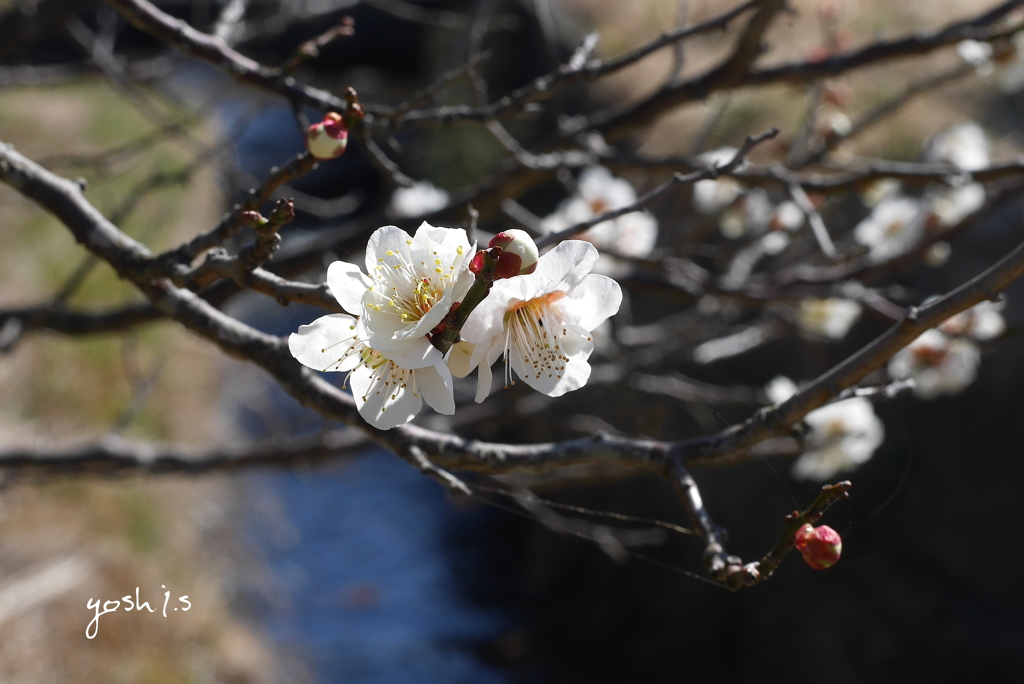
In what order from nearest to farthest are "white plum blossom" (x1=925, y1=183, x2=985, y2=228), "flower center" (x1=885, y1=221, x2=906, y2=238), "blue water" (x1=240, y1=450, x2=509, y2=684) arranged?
"white plum blossom" (x1=925, y1=183, x2=985, y2=228) < "flower center" (x1=885, y1=221, x2=906, y2=238) < "blue water" (x1=240, y1=450, x2=509, y2=684)

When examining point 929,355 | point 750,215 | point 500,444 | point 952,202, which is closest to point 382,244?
point 500,444

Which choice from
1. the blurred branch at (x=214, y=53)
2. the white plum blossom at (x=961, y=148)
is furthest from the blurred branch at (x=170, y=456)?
the white plum blossom at (x=961, y=148)

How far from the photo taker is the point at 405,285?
2.49ft

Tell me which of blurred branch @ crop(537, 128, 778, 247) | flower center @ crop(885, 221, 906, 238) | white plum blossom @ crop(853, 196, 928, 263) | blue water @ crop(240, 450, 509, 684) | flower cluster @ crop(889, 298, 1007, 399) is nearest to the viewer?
blurred branch @ crop(537, 128, 778, 247)

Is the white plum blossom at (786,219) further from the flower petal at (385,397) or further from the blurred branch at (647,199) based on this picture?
the flower petal at (385,397)

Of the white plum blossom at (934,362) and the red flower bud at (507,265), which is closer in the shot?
the red flower bud at (507,265)

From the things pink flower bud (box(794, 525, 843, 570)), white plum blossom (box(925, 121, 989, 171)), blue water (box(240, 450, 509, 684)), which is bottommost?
blue water (box(240, 450, 509, 684))

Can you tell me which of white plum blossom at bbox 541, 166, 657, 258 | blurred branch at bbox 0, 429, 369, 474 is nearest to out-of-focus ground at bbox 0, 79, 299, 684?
blurred branch at bbox 0, 429, 369, 474

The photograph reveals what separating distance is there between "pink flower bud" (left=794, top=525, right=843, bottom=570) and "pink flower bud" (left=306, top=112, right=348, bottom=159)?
575 mm

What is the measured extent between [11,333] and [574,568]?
4.03 m

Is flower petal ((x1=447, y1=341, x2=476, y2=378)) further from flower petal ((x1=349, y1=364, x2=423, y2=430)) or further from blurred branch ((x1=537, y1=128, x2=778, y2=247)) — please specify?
blurred branch ((x1=537, y1=128, x2=778, y2=247))

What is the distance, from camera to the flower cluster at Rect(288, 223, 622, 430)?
652 millimetres

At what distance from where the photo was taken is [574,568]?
4.85 m

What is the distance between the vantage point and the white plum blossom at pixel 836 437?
1.62 metres
